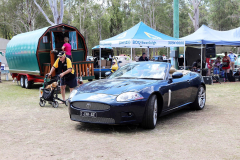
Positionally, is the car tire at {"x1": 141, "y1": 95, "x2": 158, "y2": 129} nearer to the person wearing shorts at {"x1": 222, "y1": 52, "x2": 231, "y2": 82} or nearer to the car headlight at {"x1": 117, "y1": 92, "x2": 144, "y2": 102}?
the car headlight at {"x1": 117, "y1": 92, "x2": 144, "y2": 102}

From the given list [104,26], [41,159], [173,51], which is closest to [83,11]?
[104,26]

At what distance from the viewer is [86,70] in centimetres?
1401

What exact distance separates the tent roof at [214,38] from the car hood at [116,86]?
11.2 meters

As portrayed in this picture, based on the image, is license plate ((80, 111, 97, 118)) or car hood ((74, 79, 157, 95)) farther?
car hood ((74, 79, 157, 95))

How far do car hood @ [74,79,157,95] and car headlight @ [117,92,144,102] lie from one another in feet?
0.30

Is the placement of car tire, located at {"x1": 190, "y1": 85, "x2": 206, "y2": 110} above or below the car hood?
below

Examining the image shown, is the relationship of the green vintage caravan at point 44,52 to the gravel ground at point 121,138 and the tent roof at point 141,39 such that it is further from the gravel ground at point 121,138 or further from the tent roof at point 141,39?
the gravel ground at point 121,138

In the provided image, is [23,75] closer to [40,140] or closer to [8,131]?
[8,131]

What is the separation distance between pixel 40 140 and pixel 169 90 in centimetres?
299

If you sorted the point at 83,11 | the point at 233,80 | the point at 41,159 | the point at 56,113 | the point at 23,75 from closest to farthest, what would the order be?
the point at 41,159 → the point at 56,113 → the point at 23,75 → the point at 233,80 → the point at 83,11

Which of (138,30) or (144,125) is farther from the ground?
(138,30)

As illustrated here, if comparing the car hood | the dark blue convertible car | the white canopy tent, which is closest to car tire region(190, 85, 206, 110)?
the dark blue convertible car

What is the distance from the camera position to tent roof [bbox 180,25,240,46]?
1662 centimetres

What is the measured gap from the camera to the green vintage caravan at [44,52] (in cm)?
1341
